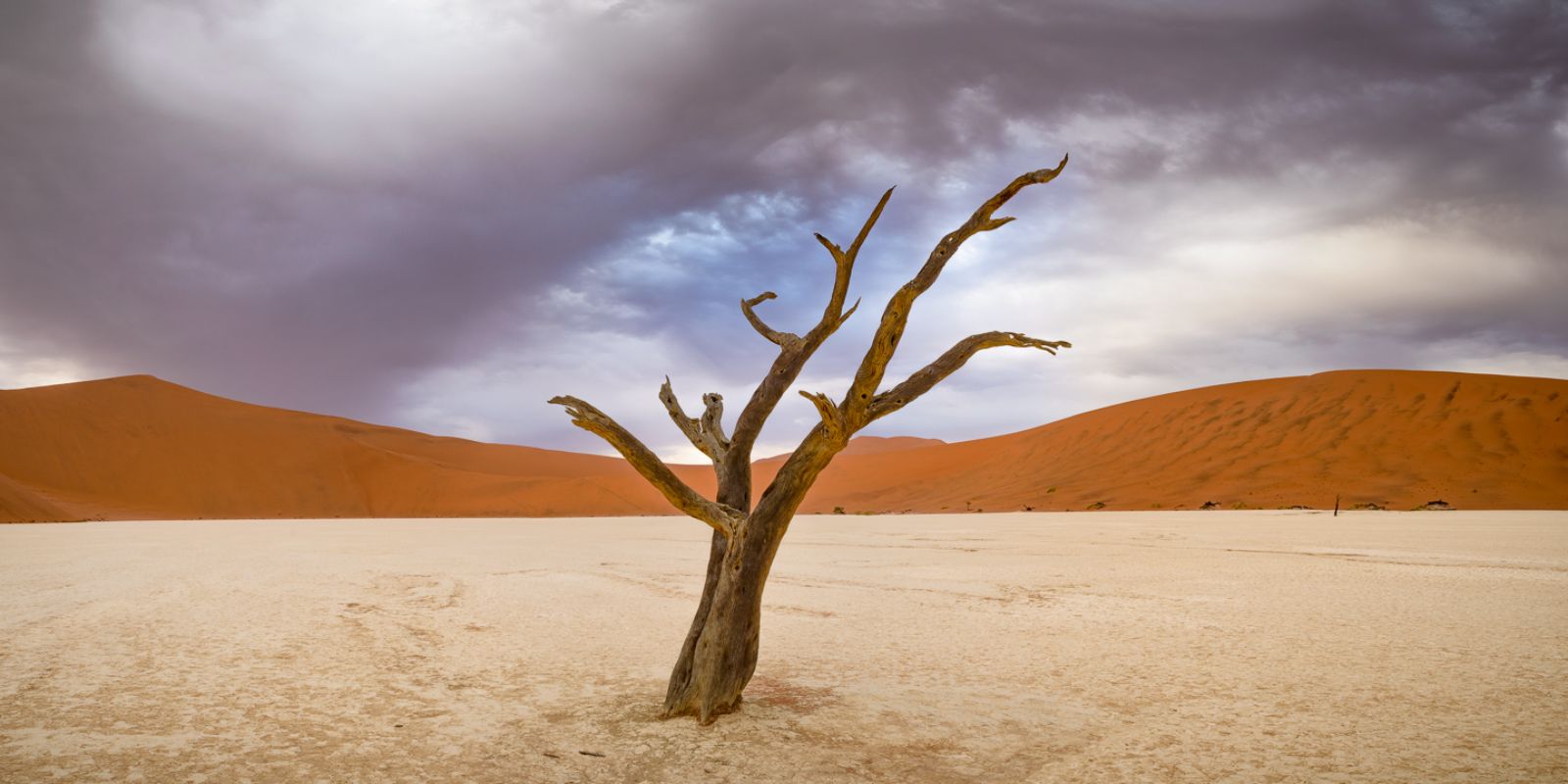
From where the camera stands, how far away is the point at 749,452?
488 cm

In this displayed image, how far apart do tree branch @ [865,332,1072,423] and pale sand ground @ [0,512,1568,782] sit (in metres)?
1.78

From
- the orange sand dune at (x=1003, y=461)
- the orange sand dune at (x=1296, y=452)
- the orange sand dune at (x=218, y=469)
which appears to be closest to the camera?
the orange sand dune at (x=1296, y=452)

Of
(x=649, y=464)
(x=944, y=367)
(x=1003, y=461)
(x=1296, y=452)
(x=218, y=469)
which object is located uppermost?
(x=1296, y=452)

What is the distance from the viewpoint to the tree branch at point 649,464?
4.34 metres

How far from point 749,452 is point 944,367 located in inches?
50.9

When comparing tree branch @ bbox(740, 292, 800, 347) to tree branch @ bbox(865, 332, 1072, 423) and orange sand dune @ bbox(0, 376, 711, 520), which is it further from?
orange sand dune @ bbox(0, 376, 711, 520)

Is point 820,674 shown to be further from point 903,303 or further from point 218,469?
point 218,469

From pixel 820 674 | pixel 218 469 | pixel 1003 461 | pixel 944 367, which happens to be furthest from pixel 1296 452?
pixel 218 469

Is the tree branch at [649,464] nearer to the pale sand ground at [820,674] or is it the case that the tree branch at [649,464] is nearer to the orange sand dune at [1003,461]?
the pale sand ground at [820,674]

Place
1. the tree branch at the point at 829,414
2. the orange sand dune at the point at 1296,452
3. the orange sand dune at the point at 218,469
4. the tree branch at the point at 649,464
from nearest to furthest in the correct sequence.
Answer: the tree branch at the point at 829,414, the tree branch at the point at 649,464, the orange sand dune at the point at 1296,452, the orange sand dune at the point at 218,469

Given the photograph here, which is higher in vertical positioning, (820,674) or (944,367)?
(944,367)

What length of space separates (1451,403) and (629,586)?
43.6m

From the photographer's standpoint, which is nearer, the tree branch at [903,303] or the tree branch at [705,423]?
the tree branch at [903,303]

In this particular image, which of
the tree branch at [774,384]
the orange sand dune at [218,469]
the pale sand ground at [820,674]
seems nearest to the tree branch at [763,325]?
the tree branch at [774,384]
